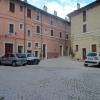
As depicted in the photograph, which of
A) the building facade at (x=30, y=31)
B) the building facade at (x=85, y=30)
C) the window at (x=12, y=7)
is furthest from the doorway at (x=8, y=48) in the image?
the building facade at (x=85, y=30)

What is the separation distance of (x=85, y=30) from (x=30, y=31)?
9.45 m

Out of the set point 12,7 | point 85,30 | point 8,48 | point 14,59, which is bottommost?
point 14,59

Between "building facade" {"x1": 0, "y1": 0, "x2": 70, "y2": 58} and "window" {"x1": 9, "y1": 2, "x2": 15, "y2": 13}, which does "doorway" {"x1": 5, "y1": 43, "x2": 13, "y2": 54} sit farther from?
"window" {"x1": 9, "y1": 2, "x2": 15, "y2": 13}

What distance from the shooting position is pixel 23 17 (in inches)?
1473

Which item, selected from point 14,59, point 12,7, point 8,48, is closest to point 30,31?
point 12,7

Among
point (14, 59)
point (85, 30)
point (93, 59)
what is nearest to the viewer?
point (93, 59)

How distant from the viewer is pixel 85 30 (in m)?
37.3

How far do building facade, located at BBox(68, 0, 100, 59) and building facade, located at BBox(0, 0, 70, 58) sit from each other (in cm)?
594

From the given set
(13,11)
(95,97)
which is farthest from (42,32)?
(95,97)

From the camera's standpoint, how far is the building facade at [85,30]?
34688 millimetres

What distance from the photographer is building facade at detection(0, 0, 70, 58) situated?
110 feet

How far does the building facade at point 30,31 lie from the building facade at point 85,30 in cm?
594

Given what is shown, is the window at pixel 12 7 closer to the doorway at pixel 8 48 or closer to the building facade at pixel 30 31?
the building facade at pixel 30 31

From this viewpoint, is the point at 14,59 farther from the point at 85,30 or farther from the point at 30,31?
the point at 85,30
